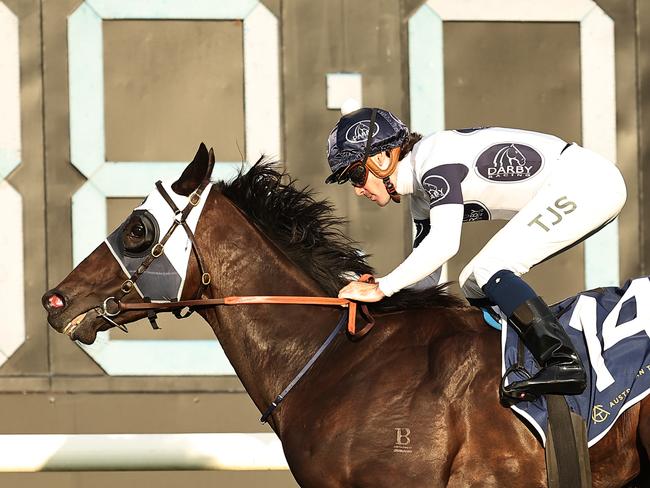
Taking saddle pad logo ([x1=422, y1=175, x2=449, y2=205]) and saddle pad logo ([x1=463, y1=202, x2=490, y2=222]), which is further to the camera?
saddle pad logo ([x1=463, y1=202, x2=490, y2=222])

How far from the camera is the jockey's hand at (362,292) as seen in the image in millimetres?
3777

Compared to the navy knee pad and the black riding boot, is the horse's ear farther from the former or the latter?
the black riding boot

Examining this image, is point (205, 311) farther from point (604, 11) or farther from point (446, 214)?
point (604, 11)

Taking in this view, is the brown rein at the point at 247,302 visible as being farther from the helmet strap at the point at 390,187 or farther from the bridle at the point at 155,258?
the helmet strap at the point at 390,187

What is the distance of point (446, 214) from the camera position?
364 centimetres

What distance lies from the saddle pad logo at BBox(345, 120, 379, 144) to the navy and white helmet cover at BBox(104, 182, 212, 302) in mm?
627

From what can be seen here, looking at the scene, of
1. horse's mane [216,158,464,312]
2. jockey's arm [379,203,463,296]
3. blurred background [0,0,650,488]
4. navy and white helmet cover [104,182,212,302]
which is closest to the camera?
jockey's arm [379,203,463,296]

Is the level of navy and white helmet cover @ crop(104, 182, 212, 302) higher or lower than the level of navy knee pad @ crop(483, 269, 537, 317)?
higher

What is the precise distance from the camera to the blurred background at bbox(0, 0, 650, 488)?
5.99m

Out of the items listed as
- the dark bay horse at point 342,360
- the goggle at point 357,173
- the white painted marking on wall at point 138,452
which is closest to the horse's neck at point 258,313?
the dark bay horse at point 342,360

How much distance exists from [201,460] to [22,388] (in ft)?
5.03

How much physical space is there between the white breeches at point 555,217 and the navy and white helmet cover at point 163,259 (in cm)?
101

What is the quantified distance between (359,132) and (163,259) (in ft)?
2.70

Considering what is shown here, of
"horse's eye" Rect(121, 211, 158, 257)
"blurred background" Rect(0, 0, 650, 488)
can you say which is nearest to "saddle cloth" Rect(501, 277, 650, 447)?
"horse's eye" Rect(121, 211, 158, 257)
